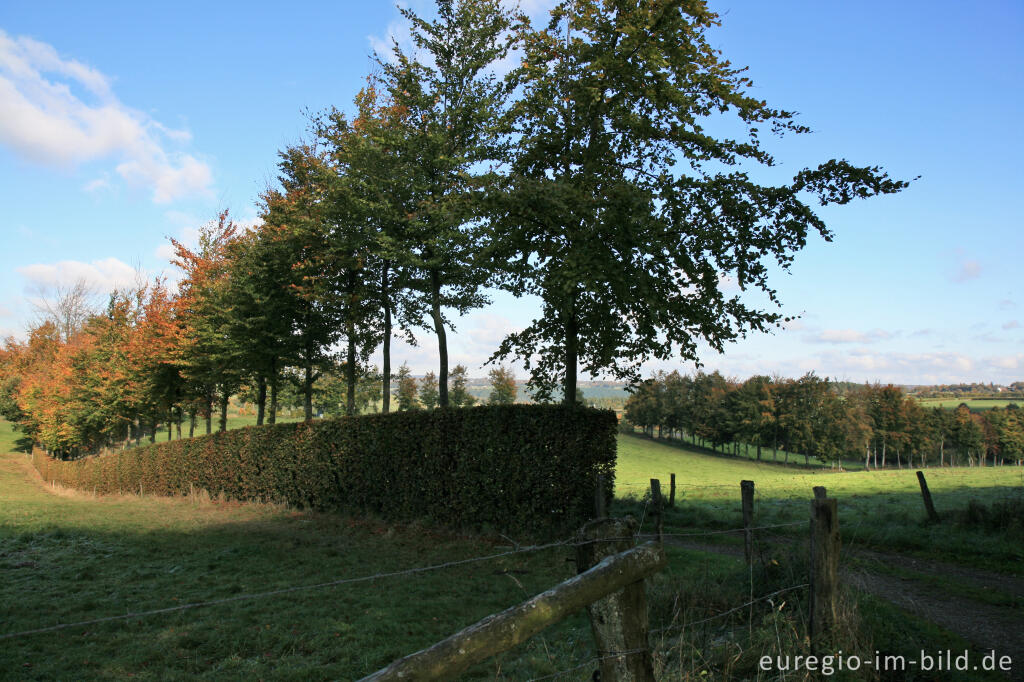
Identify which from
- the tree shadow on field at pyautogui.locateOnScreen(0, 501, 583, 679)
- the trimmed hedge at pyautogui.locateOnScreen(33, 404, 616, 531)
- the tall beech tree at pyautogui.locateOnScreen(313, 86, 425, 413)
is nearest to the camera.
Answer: the tree shadow on field at pyautogui.locateOnScreen(0, 501, 583, 679)

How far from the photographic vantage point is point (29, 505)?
Answer: 22938 mm

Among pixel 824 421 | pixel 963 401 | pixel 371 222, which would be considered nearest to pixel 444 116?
pixel 371 222

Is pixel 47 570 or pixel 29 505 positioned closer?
pixel 47 570

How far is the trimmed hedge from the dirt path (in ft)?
16.7

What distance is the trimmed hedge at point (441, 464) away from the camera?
38.8 ft

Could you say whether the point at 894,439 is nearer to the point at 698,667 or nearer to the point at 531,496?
the point at 531,496

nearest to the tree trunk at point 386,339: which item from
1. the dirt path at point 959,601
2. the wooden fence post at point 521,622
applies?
the dirt path at point 959,601

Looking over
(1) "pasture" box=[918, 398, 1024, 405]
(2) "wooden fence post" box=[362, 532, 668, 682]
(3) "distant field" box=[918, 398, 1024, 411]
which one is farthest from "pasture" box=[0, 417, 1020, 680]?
(3) "distant field" box=[918, 398, 1024, 411]

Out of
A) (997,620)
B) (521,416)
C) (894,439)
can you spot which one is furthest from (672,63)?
(894,439)

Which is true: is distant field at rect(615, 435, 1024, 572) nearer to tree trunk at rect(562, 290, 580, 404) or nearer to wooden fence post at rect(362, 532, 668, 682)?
tree trunk at rect(562, 290, 580, 404)

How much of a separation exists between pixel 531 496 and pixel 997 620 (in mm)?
7946

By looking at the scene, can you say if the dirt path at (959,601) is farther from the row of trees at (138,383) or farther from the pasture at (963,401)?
the pasture at (963,401)

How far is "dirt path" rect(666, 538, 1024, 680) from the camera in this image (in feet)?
18.4

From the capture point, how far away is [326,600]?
811 cm
